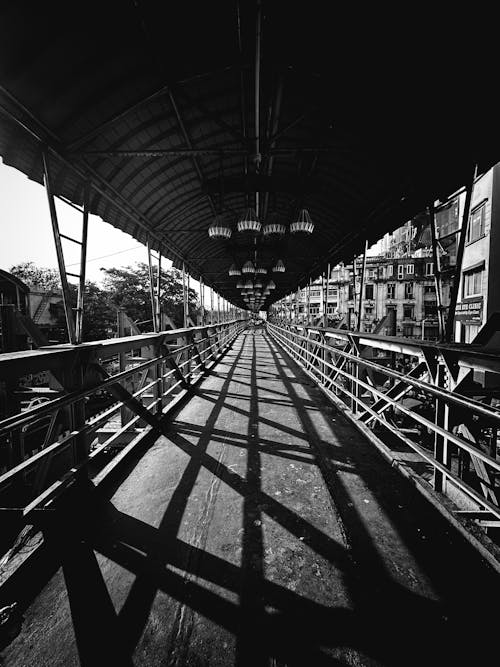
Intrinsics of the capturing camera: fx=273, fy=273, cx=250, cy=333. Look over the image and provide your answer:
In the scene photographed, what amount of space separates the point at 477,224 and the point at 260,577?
21421 millimetres

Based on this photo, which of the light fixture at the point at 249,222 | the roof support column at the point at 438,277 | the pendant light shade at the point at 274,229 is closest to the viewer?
the roof support column at the point at 438,277

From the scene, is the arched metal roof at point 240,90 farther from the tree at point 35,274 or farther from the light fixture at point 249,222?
the tree at point 35,274

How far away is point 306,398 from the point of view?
21.1 feet

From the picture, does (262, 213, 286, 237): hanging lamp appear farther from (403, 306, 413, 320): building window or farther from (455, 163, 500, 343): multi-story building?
(403, 306, 413, 320): building window

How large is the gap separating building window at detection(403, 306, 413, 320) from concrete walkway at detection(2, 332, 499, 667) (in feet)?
160

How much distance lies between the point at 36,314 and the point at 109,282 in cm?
1727

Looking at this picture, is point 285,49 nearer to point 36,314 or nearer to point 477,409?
point 477,409

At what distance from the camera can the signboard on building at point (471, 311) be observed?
15875mm

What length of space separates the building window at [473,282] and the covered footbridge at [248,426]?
13.9 metres

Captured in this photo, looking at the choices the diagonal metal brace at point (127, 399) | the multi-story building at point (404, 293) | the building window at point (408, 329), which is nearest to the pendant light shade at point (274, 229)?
the diagonal metal brace at point (127, 399)

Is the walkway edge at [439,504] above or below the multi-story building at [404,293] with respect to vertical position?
below

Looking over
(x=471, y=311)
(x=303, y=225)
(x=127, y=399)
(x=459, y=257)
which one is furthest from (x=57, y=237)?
(x=471, y=311)

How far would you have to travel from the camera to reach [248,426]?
4754 millimetres

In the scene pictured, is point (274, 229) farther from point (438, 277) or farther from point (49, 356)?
point (49, 356)
